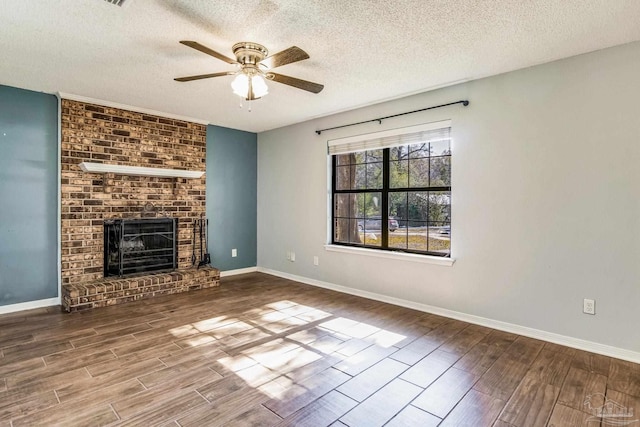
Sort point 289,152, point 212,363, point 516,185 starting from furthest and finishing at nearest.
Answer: point 289,152 → point 516,185 → point 212,363

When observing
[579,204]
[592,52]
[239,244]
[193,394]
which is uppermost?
[592,52]

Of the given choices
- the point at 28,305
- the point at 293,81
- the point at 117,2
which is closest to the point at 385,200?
the point at 293,81

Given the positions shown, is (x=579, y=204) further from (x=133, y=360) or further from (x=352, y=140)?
(x=133, y=360)

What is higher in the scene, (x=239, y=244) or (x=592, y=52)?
(x=592, y=52)

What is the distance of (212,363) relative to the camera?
2574 mm

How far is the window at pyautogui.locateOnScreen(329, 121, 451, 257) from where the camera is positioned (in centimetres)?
379

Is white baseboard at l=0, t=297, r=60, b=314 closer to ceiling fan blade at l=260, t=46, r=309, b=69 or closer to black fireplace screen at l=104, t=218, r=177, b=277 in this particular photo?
black fireplace screen at l=104, t=218, r=177, b=277

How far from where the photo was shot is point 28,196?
3.87 m

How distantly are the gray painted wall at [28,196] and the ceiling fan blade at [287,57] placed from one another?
3119 millimetres

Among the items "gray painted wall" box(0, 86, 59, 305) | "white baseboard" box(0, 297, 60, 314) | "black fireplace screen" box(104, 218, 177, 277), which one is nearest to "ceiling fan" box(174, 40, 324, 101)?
"gray painted wall" box(0, 86, 59, 305)

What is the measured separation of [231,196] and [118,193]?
5.51ft

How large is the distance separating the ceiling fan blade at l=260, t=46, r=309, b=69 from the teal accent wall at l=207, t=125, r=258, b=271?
125 inches

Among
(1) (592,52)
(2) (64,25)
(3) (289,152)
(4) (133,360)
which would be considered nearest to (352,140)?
(3) (289,152)

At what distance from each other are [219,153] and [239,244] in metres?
1.52
